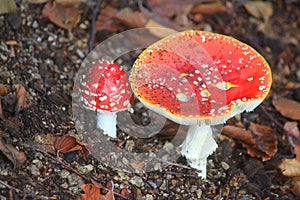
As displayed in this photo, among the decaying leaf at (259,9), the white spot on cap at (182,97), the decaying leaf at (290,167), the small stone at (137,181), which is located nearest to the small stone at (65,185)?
the small stone at (137,181)

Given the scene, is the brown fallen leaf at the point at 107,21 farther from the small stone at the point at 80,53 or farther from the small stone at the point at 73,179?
the small stone at the point at 73,179

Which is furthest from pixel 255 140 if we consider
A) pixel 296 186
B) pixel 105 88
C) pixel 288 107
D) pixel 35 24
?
pixel 35 24

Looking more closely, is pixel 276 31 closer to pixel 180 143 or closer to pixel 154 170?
pixel 180 143

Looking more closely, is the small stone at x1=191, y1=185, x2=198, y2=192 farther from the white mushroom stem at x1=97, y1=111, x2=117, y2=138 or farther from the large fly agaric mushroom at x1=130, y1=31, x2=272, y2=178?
the white mushroom stem at x1=97, y1=111, x2=117, y2=138

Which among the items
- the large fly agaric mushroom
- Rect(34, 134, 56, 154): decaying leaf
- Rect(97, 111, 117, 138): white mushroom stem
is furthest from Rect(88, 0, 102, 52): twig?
Rect(34, 134, 56, 154): decaying leaf

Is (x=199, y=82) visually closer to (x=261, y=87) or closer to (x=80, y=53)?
(x=261, y=87)
